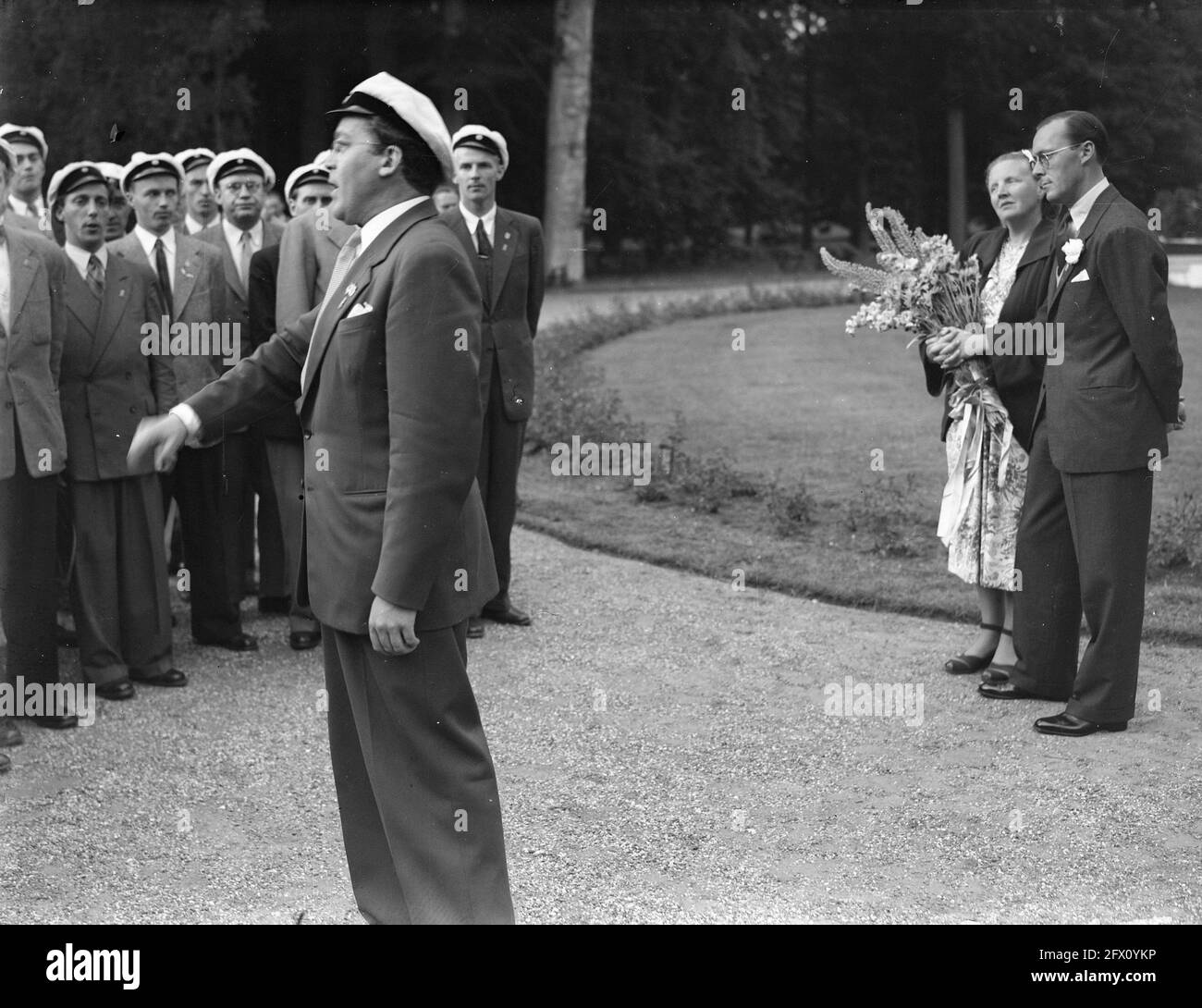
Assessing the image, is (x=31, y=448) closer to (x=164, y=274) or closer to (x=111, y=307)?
(x=111, y=307)

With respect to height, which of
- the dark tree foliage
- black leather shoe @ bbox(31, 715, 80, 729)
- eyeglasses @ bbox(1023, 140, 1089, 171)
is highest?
the dark tree foliage

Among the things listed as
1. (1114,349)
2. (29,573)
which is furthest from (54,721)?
(1114,349)

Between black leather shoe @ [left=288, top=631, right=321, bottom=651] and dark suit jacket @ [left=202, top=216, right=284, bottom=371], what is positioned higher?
dark suit jacket @ [left=202, top=216, right=284, bottom=371]

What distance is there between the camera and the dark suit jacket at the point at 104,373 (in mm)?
6938

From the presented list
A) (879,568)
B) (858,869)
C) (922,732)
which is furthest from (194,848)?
(879,568)

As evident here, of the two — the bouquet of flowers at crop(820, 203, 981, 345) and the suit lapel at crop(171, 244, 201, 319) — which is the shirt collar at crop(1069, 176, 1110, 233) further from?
the suit lapel at crop(171, 244, 201, 319)

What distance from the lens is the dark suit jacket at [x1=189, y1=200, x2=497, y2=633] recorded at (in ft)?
12.3

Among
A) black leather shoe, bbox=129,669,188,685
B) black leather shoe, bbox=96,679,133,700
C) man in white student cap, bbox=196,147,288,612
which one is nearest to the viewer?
black leather shoe, bbox=96,679,133,700

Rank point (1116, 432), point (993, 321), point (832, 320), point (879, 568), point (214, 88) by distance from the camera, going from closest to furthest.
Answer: point (1116, 432), point (993, 321), point (879, 568), point (832, 320), point (214, 88)

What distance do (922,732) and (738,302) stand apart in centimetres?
1832

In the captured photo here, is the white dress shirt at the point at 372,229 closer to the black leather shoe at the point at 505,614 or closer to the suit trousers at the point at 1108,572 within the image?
the suit trousers at the point at 1108,572

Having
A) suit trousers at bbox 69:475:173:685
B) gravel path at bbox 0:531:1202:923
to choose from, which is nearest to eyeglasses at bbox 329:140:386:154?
gravel path at bbox 0:531:1202:923
